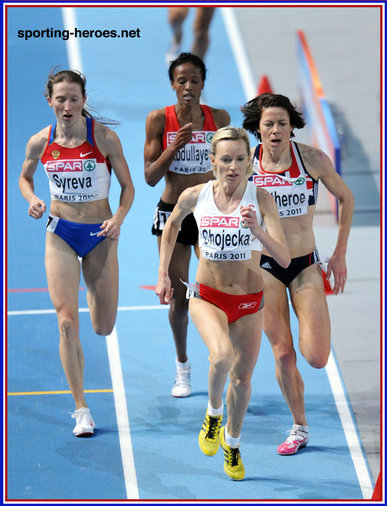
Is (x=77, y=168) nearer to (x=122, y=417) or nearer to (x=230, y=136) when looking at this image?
(x=230, y=136)

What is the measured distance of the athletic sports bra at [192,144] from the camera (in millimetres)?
8922

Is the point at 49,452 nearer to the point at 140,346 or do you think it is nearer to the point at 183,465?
the point at 183,465

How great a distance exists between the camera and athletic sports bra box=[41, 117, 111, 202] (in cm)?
845

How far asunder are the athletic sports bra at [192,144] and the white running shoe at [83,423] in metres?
2.12

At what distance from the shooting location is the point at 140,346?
10.8 m

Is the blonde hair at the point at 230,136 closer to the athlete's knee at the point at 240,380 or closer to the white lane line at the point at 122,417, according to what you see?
the athlete's knee at the point at 240,380

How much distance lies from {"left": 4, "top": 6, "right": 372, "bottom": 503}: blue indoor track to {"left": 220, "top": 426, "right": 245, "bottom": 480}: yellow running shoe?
0.13 m

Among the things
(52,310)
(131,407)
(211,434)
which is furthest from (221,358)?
(52,310)

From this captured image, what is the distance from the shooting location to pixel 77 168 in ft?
27.7

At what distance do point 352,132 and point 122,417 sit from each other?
7.34m

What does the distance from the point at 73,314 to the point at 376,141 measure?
25.9ft

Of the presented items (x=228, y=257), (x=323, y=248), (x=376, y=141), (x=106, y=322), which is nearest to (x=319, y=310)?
(x=228, y=257)

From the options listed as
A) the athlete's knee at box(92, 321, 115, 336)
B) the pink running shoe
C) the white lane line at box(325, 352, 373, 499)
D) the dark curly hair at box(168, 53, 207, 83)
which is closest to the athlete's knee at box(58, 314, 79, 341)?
the athlete's knee at box(92, 321, 115, 336)

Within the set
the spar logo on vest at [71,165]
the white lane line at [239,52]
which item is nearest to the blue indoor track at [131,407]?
the white lane line at [239,52]
